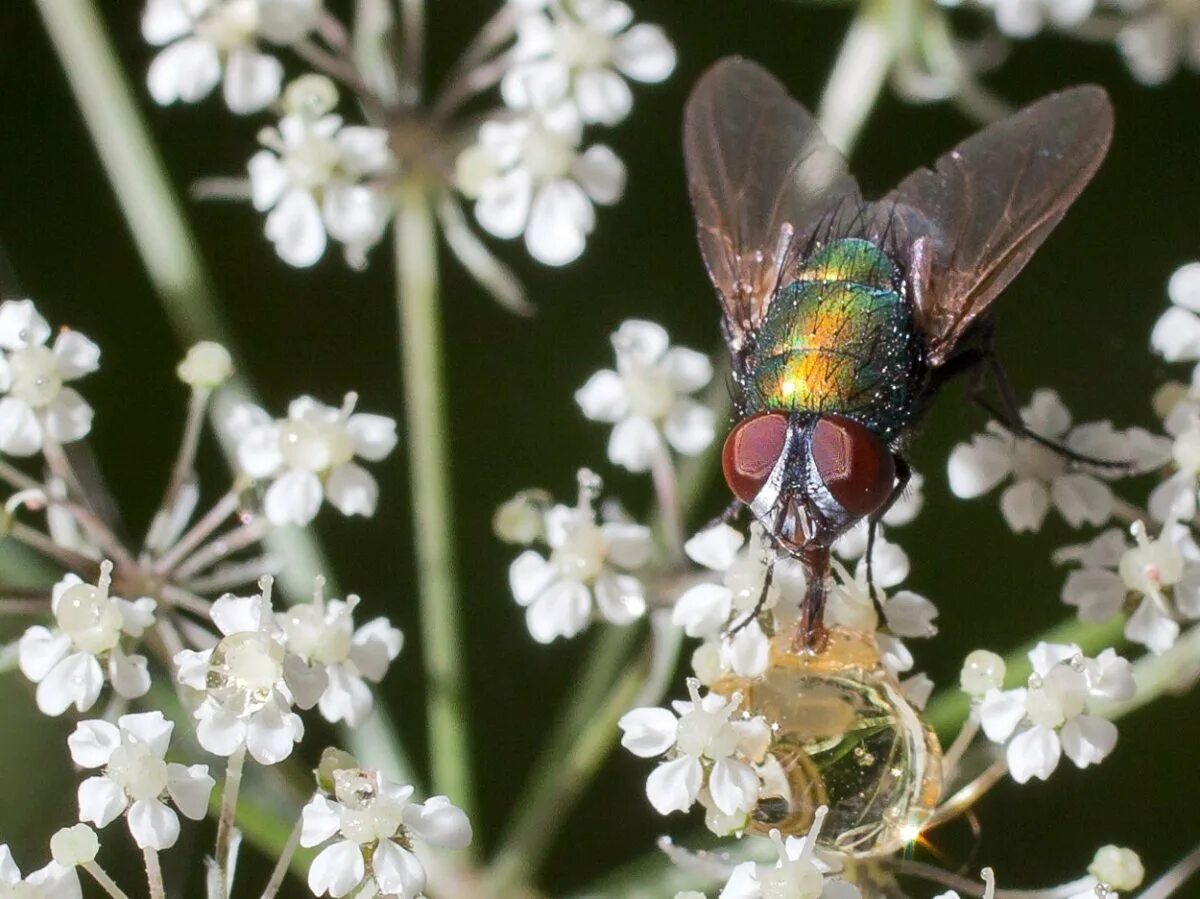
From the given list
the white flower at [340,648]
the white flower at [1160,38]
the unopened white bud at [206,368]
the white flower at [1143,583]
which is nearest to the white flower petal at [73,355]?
the unopened white bud at [206,368]

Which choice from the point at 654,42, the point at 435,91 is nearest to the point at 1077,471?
the point at 654,42

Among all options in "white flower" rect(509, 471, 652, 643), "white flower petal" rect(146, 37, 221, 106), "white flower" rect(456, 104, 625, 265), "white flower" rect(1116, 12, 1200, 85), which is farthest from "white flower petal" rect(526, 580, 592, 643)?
"white flower" rect(1116, 12, 1200, 85)

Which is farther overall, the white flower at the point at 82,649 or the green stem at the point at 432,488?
the green stem at the point at 432,488

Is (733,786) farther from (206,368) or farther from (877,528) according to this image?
(206,368)

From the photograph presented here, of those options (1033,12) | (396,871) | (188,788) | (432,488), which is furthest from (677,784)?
(1033,12)

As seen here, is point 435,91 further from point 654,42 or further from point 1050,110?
point 1050,110

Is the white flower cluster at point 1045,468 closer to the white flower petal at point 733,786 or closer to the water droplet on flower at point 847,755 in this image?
the water droplet on flower at point 847,755
